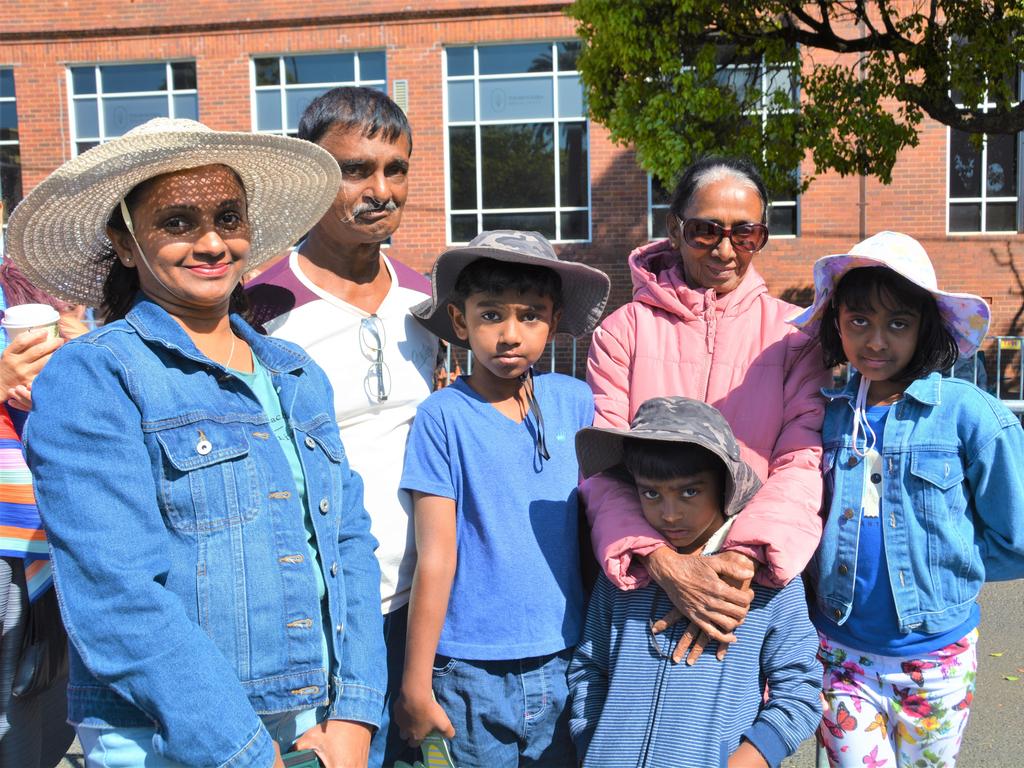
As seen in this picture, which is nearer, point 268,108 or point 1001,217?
point 1001,217

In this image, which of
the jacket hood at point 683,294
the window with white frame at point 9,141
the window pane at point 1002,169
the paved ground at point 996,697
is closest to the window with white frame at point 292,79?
the window with white frame at point 9,141

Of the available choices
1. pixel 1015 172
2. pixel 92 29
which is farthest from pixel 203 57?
pixel 1015 172

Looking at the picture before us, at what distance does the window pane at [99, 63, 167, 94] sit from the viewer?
1528cm

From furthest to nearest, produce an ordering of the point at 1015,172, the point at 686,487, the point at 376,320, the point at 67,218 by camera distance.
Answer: the point at 1015,172 → the point at 376,320 → the point at 686,487 → the point at 67,218

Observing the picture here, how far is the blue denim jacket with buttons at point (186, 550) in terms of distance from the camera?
155 cm

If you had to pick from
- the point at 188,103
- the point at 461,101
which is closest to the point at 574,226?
the point at 461,101

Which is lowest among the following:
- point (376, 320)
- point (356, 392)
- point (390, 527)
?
point (390, 527)

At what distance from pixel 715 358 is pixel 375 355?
3.04 ft

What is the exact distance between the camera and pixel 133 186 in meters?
1.82

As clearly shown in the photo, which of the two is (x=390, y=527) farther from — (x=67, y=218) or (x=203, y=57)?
(x=203, y=57)

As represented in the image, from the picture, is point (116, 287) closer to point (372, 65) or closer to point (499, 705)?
point (499, 705)

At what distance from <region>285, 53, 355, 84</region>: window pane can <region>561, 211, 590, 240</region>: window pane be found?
4.31 metres

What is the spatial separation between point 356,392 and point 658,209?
12.5 metres

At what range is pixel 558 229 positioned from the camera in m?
14.7
